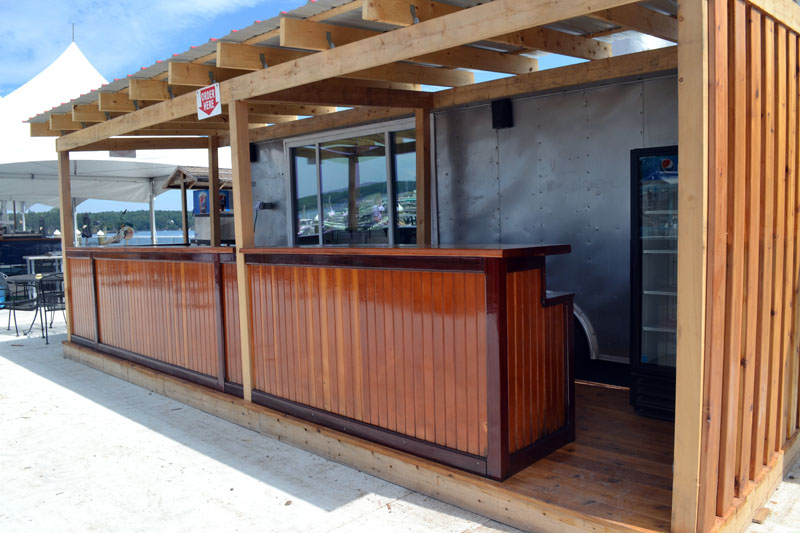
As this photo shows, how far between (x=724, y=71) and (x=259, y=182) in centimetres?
696

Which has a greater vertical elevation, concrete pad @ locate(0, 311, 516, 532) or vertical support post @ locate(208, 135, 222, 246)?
vertical support post @ locate(208, 135, 222, 246)

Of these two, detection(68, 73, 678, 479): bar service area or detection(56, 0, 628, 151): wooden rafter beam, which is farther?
detection(68, 73, 678, 479): bar service area

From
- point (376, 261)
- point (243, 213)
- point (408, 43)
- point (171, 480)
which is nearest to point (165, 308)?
point (243, 213)

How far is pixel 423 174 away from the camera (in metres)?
6.09

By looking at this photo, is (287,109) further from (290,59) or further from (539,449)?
(539,449)

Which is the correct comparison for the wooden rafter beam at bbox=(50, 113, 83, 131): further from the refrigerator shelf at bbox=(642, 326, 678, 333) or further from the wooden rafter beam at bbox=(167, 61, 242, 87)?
the refrigerator shelf at bbox=(642, 326, 678, 333)

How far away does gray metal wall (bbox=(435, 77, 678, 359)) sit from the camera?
16.2 ft

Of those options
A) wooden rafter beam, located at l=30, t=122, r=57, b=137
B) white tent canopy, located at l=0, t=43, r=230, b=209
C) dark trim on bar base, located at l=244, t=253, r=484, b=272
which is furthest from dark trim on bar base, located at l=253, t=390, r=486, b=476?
white tent canopy, located at l=0, t=43, r=230, b=209

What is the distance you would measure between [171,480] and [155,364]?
2507 mm

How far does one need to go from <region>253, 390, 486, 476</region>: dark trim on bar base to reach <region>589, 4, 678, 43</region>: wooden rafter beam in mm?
2539

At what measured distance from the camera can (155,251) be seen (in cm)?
597

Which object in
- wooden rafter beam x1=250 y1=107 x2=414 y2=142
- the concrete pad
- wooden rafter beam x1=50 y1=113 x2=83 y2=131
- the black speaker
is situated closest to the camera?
the concrete pad

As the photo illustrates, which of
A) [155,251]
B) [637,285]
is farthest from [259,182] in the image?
[637,285]

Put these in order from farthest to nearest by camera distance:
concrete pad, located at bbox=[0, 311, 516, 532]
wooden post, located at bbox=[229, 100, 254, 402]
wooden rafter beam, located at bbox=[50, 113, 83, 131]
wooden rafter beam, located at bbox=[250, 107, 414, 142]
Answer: wooden rafter beam, located at bbox=[50, 113, 83, 131], wooden rafter beam, located at bbox=[250, 107, 414, 142], wooden post, located at bbox=[229, 100, 254, 402], concrete pad, located at bbox=[0, 311, 516, 532]
